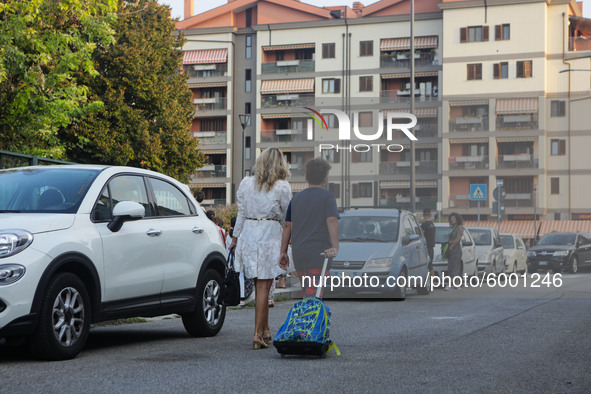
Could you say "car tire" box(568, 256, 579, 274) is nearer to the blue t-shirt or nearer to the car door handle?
the blue t-shirt

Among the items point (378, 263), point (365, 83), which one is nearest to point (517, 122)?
point (365, 83)

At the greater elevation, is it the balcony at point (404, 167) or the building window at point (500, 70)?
the building window at point (500, 70)

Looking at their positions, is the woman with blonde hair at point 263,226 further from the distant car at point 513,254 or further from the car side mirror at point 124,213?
the distant car at point 513,254

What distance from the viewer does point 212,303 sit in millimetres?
10070

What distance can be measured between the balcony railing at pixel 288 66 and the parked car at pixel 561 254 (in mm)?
41628

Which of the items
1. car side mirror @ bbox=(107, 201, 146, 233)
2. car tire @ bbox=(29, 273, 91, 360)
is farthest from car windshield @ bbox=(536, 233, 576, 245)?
car tire @ bbox=(29, 273, 91, 360)

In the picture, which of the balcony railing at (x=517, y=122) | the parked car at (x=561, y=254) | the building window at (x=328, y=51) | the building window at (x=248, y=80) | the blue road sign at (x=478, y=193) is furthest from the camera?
the building window at (x=248, y=80)

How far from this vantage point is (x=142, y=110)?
156 feet

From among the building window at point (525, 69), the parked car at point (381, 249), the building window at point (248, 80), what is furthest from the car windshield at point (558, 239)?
the building window at point (248, 80)

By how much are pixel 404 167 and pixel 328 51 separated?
11786mm

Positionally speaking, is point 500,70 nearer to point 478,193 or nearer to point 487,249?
point 478,193

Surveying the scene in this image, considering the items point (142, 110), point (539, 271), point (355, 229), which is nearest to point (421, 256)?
point (355, 229)

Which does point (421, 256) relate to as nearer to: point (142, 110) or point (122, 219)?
point (122, 219)

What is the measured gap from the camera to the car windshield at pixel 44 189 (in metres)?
8.09
